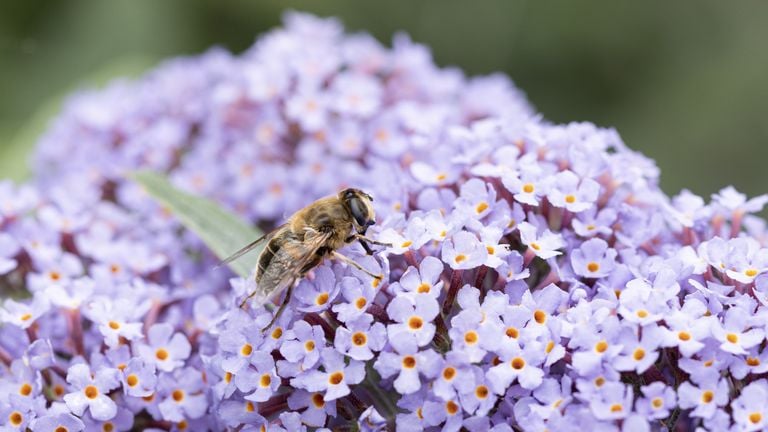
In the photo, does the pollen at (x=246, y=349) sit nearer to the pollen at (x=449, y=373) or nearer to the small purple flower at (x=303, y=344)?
the small purple flower at (x=303, y=344)

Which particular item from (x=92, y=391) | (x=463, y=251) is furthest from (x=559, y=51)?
(x=92, y=391)

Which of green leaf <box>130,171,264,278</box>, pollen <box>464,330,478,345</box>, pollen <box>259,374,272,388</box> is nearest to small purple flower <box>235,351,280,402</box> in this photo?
pollen <box>259,374,272,388</box>

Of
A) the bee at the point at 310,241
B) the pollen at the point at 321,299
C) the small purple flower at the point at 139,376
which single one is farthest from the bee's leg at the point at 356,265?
the small purple flower at the point at 139,376

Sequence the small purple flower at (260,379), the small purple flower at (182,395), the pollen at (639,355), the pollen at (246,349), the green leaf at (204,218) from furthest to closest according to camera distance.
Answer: the green leaf at (204,218), the small purple flower at (182,395), the pollen at (246,349), the small purple flower at (260,379), the pollen at (639,355)

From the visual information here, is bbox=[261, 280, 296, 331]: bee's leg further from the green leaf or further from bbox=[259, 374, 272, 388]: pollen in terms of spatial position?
the green leaf

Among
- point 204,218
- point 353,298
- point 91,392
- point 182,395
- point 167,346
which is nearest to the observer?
point 353,298

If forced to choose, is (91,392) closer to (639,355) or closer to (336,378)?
(336,378)
